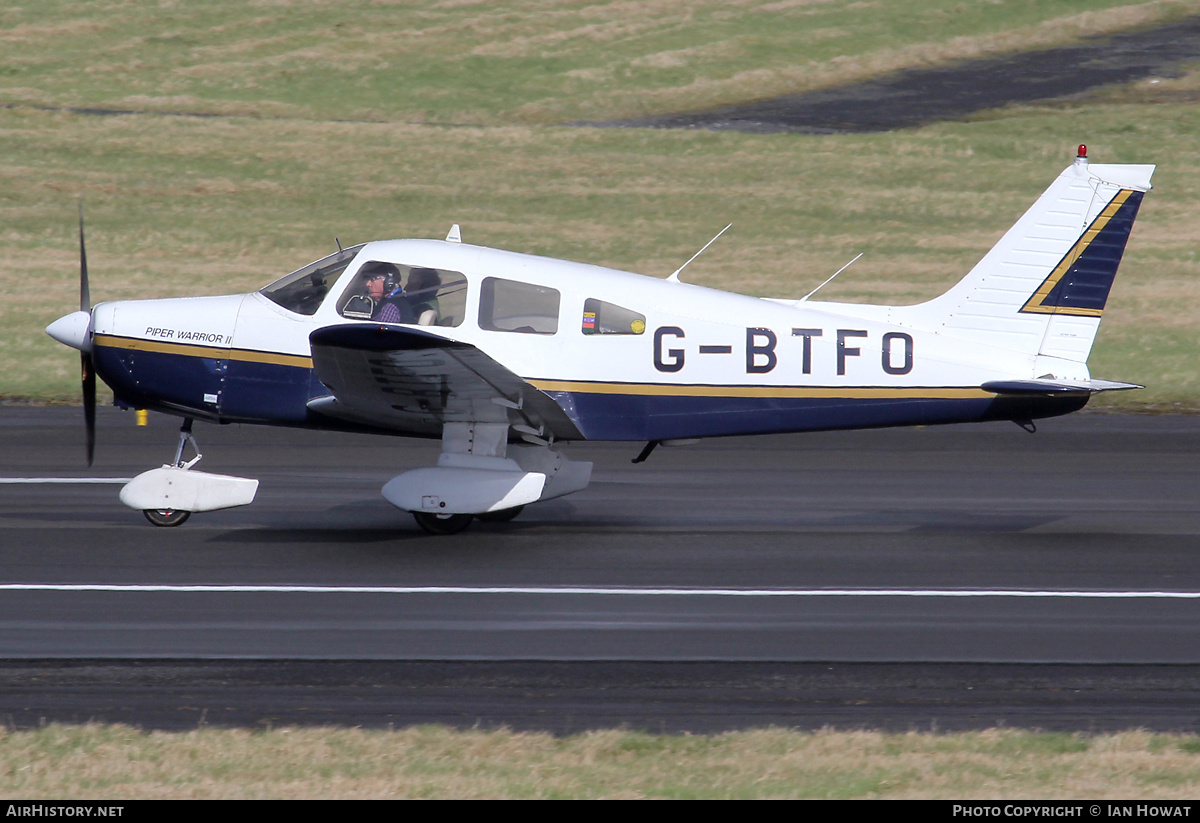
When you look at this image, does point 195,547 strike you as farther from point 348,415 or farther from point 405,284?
point 405,284

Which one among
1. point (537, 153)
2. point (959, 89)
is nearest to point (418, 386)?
point (537, 153)

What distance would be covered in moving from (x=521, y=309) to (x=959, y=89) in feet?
91.6

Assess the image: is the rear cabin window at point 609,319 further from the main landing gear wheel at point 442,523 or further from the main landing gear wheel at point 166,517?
the main landing gear wheel at point 166,517

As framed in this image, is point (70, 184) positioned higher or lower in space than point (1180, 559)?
higher

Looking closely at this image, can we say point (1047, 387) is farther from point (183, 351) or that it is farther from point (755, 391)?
point (183, 351)

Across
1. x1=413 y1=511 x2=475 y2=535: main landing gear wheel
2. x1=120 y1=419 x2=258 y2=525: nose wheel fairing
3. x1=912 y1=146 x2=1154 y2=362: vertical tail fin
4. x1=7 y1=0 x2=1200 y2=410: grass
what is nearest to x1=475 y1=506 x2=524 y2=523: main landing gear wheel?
x1=413 y1=511 x2=475 y2=535: main landing gear wheel

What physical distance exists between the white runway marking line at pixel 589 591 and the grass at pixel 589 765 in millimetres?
2678

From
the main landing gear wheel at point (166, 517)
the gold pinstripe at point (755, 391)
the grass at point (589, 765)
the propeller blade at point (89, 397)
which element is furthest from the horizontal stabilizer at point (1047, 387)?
the propeller blade at point (89, 397)

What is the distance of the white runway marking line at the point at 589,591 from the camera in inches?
365

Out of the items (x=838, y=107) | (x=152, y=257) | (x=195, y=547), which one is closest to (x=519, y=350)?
(x=195, y=547)

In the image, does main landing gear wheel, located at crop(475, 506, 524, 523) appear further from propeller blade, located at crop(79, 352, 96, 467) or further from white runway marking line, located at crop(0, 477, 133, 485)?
white runway marking line, located at crop(0, 477, 133, 485)

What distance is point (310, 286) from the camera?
10.7 meters

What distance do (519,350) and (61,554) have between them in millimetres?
3640

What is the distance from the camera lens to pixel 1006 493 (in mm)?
12586
